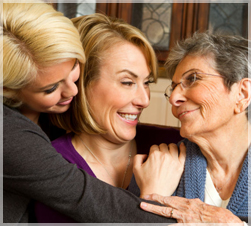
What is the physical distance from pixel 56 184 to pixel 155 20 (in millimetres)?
2862

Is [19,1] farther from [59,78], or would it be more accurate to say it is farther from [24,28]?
[59,78]

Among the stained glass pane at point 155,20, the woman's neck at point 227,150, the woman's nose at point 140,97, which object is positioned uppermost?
the stained glass pane at point 155,20

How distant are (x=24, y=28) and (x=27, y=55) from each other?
104mm

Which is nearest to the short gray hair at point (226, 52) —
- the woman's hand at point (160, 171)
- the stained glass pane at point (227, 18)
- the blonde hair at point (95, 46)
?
the blonde hair at point (95, 46)

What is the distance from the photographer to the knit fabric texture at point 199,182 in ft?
4.73

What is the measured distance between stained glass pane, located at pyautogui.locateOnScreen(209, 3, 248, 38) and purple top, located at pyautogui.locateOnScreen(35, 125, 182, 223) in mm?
2074

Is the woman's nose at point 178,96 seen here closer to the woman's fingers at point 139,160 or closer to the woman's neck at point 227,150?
the woman's neck at point 227,150

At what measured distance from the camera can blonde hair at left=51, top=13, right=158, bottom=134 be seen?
1777 millimetres

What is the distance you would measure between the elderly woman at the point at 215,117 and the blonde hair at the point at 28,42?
555 mm

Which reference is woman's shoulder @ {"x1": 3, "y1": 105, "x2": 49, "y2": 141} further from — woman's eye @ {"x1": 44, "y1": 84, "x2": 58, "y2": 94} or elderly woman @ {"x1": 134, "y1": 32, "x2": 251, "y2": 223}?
elderly woman @ {"x1": 134, "y1": 32, "x2": 251, "y2": 223}

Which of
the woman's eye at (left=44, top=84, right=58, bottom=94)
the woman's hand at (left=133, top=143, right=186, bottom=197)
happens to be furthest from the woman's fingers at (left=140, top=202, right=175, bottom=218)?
the woman's eye at (left=44, top=84, right=58, bottom=94)

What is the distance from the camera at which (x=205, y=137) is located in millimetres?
1519

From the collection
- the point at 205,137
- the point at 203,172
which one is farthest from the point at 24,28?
the point at 203,172

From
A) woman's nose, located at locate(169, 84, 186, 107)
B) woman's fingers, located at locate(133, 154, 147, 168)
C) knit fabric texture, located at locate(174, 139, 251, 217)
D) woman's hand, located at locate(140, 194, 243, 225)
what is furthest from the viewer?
woman's fingers, located at locate(133, 154, 147, 168)
